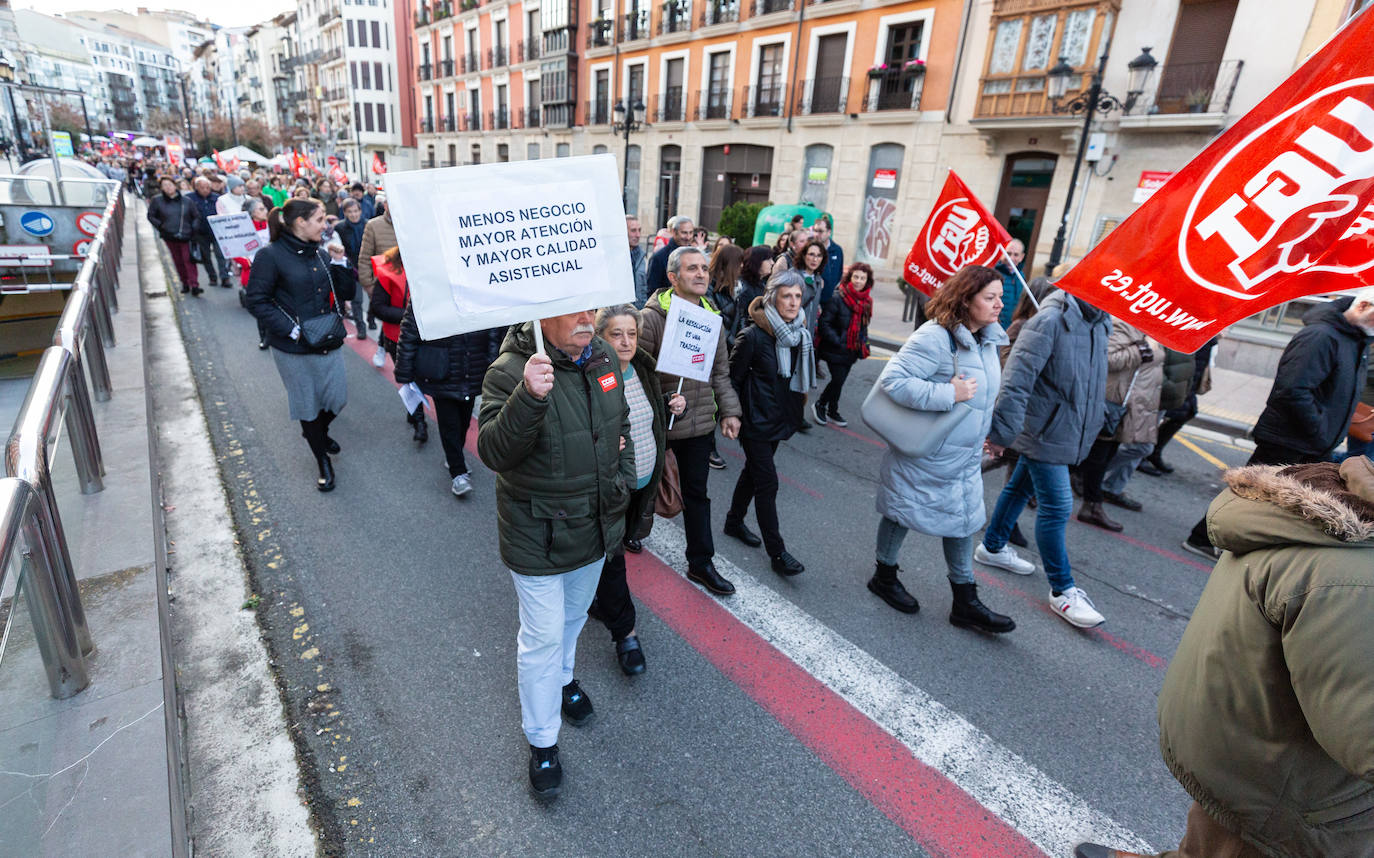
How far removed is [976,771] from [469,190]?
111 inches

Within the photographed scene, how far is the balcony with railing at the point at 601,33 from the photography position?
3041 centimetres

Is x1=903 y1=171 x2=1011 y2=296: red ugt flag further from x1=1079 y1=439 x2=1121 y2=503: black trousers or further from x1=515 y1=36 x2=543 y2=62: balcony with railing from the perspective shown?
x1=515 y1=36 x2=543 y2=62: balcony with railing

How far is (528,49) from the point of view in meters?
36.1

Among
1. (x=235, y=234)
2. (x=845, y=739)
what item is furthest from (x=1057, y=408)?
(x=235, y=234)

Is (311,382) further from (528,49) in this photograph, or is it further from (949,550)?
(528,49)

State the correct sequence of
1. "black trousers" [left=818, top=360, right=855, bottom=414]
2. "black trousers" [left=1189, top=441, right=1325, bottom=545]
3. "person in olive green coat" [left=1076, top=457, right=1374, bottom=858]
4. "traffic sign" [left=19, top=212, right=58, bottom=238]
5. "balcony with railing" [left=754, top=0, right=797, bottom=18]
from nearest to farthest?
"person in olive green coat" [left=1076, top=457, right=1374, bottom=858]
"black trousers" [left=1189, top=441, right=1325, bottom=545]
"black trousers" [left=818, top=360, right=855, bottom=414]
"traffic sign" [left=19, top=212, right=58, bottom=238]
"balcony with railing" [left=754, top=0, right=797, bottom=18]

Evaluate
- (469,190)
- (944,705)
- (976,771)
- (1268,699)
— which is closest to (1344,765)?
(1268,699)

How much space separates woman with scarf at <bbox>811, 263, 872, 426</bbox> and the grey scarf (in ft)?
8.53

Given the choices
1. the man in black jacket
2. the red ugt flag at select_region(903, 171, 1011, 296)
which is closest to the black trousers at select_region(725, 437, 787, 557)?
the red ugt flag at select_region(903, 171, 1011, 296)

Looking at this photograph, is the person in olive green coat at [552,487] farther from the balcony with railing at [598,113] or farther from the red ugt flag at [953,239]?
the balcony with railing at [598,113]

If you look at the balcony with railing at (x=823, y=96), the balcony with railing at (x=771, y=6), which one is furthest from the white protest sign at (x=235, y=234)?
the balcony with railing at (x=771, y=6)

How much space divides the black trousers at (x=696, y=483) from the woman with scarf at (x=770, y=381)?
0.34 metres

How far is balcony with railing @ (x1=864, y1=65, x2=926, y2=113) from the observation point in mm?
18906

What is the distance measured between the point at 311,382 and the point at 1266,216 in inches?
204
